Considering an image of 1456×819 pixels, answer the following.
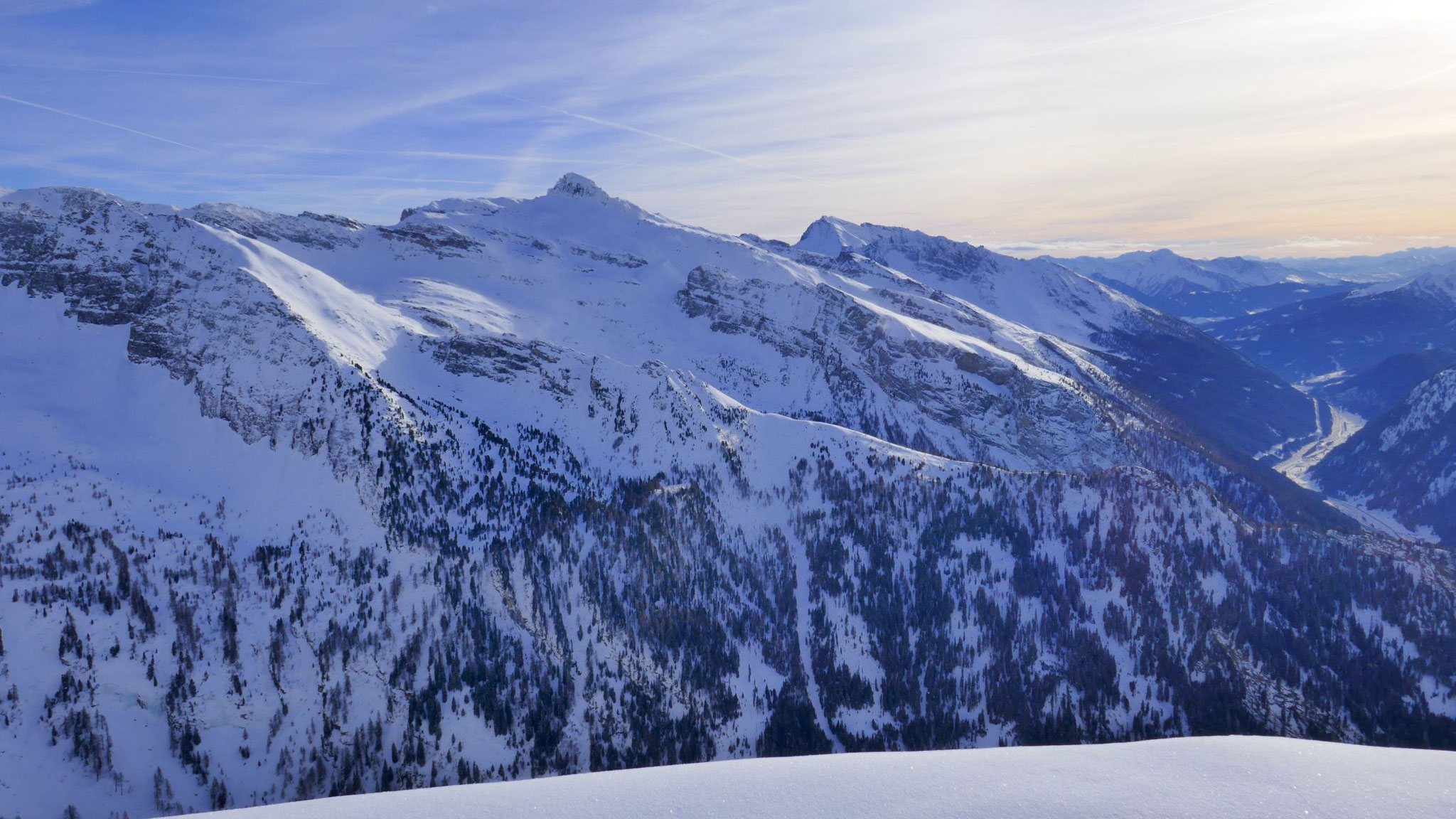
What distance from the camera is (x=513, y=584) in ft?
479

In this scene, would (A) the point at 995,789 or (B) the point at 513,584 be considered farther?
(B) the point at 513,584

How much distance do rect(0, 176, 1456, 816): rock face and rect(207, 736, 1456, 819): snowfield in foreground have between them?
322 feet

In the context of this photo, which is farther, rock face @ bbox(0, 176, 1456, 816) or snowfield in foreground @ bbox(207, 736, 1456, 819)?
rock face @ bbox(0, 176, 1456, 816)

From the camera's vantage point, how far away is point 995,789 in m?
33.7

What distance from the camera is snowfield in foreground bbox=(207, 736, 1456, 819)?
105 ft

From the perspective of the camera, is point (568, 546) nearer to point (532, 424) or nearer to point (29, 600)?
point (532, 424)

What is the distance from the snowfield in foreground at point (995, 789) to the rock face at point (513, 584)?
98.2m

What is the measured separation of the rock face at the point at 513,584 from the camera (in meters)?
114

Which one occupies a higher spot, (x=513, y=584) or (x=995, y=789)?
(x=995, y=789)

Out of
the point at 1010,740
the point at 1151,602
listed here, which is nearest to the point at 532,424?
the point at 1010,740

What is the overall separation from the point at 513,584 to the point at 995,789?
418ft

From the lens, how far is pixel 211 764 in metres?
106

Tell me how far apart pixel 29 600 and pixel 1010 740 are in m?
175

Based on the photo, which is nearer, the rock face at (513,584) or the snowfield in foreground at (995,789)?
the snowfield in foreground at (995,789)
